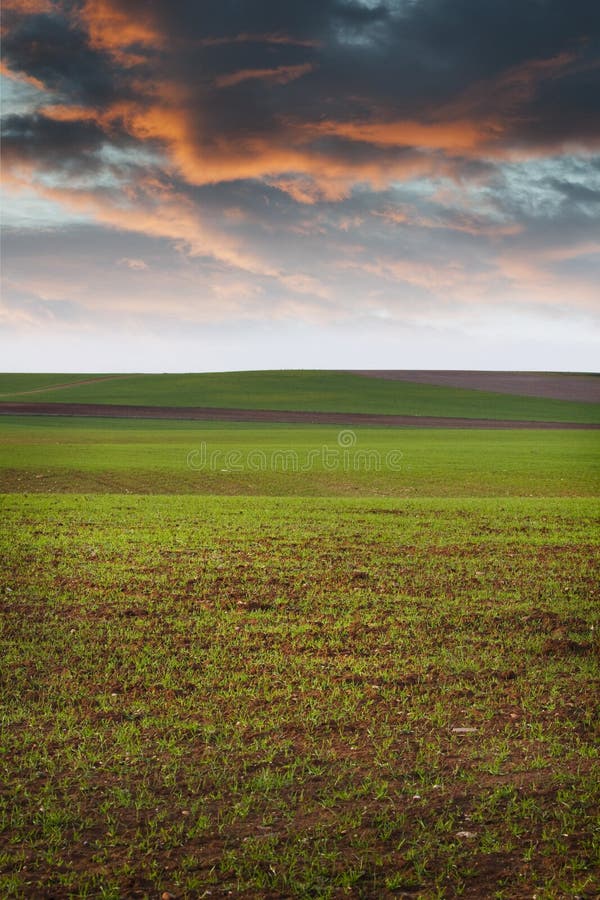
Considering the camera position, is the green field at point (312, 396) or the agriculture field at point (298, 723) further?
the green field at point (312, 396)

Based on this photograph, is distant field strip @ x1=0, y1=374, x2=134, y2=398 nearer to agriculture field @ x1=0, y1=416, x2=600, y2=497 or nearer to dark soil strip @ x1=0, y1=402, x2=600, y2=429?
dark soil strip @ x1=0, y1=402, x2=600, y2=429

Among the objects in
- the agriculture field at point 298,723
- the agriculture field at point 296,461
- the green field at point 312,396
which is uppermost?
the green field at point 312,396

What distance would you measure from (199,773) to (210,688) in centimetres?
199

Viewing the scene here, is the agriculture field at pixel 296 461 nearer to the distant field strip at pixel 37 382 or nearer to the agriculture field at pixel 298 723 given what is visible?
the agriculture field at pixel 298 723

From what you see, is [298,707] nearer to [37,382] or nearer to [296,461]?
[296,461]

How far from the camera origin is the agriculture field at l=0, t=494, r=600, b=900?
5.79 m

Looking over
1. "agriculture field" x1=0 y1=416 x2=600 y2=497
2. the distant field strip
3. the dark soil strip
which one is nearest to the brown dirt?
the dark soil strip

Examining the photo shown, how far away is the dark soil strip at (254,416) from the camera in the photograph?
224 ft

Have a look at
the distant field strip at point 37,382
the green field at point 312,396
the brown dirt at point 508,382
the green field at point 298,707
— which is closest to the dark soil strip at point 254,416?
the green field at point 312,396

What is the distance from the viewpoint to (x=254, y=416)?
71.3m

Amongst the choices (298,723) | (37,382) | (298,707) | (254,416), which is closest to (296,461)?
(298,707)

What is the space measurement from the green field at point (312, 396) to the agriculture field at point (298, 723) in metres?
64.1

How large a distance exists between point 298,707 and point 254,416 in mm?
63209

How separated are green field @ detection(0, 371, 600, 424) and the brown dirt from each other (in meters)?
3.27
